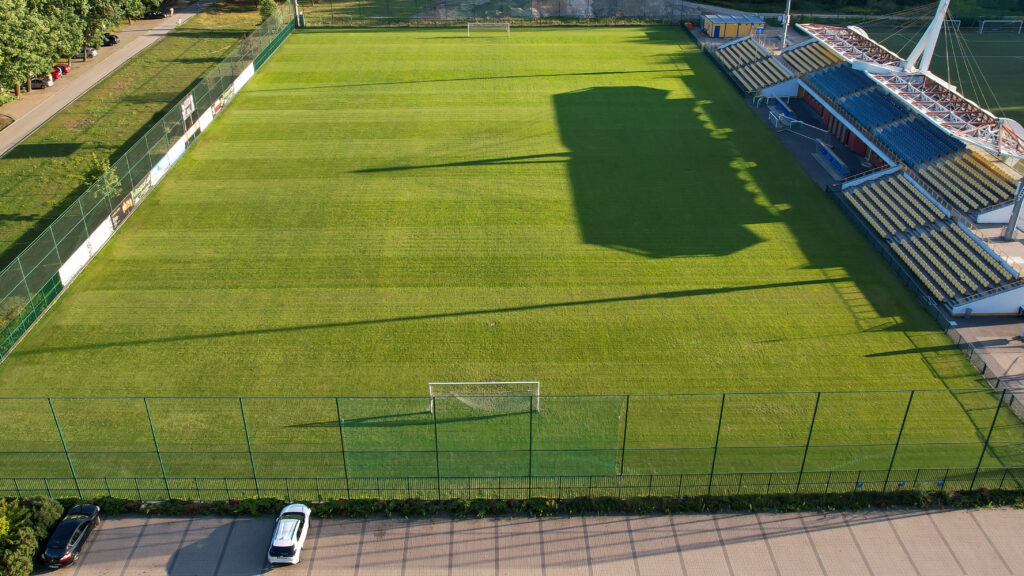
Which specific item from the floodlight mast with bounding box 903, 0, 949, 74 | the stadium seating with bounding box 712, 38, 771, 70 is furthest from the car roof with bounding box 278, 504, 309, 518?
the stadium seating with bounding box 712, 38, 771, 70

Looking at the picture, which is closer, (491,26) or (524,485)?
(524,485)

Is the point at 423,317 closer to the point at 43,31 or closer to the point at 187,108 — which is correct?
the point at 187,108

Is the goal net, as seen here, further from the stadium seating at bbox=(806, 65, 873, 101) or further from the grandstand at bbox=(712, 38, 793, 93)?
the grandstand at bbox=(712, 38, 793, 93)

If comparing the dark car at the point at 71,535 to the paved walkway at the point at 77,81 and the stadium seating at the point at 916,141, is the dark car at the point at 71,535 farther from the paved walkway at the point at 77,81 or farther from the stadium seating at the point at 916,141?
the stadium seating at the point at 916,141

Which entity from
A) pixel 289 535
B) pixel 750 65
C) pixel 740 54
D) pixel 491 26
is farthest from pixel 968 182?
pixel 491 26

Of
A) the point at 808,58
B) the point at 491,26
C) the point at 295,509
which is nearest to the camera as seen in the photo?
the point at 295,509

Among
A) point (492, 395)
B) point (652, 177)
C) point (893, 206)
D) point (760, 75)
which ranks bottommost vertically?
point (492, 395)
